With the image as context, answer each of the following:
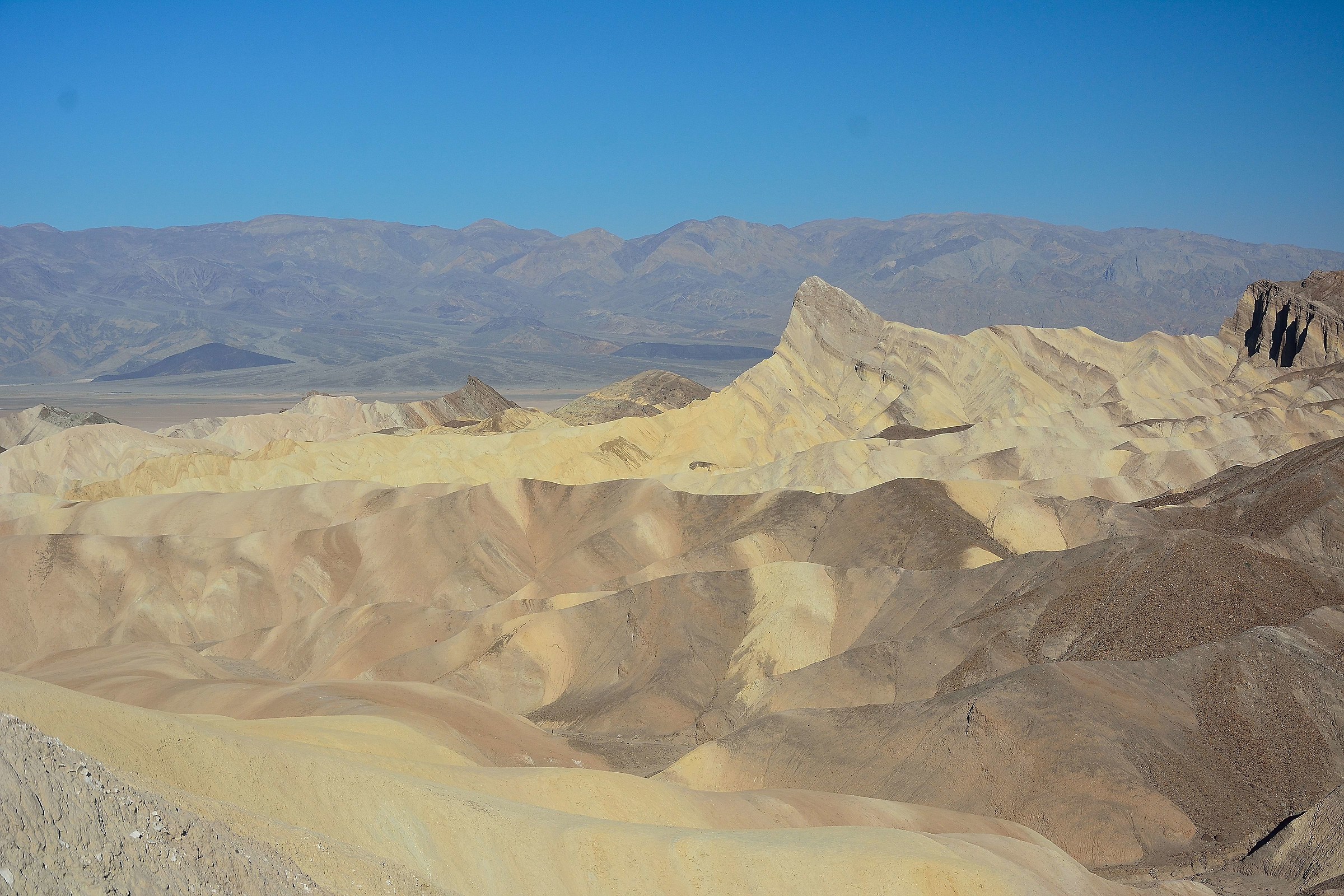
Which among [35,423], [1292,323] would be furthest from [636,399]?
[1292,323]

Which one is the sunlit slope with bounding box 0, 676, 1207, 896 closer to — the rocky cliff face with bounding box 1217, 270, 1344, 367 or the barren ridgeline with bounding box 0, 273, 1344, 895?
the barren ridgeline with bounding box 0, 273, 1344, 895

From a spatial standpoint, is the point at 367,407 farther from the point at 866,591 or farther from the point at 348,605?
the point at 866,591

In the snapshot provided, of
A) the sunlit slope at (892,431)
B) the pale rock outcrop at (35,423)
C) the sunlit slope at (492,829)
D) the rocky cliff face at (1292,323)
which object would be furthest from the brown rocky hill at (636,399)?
the sunlit slope at (492,829)

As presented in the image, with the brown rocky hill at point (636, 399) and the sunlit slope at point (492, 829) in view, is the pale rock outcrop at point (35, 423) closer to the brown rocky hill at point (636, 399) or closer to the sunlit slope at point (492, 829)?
the brown rocky hill at point (636, 399)

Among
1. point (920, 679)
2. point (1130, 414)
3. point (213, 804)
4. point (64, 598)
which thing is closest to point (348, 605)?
point (64, 598)

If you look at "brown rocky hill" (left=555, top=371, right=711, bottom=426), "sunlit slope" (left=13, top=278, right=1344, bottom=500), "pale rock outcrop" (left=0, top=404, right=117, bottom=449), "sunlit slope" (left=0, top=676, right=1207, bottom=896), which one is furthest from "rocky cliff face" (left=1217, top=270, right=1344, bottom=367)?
"pale rock outcrop" (left=0, top=404, right=117, bottom=449)

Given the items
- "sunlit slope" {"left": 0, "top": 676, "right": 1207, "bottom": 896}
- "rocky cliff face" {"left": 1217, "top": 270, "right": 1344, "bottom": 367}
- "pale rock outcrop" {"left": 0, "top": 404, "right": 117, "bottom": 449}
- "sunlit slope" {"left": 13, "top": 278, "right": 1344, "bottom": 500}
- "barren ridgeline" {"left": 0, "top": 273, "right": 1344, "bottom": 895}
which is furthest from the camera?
"pale rock outcrop" {"left": 0, "top": 404, "right": 117, "bottom": 449}

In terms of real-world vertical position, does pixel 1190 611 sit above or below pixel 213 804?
below
